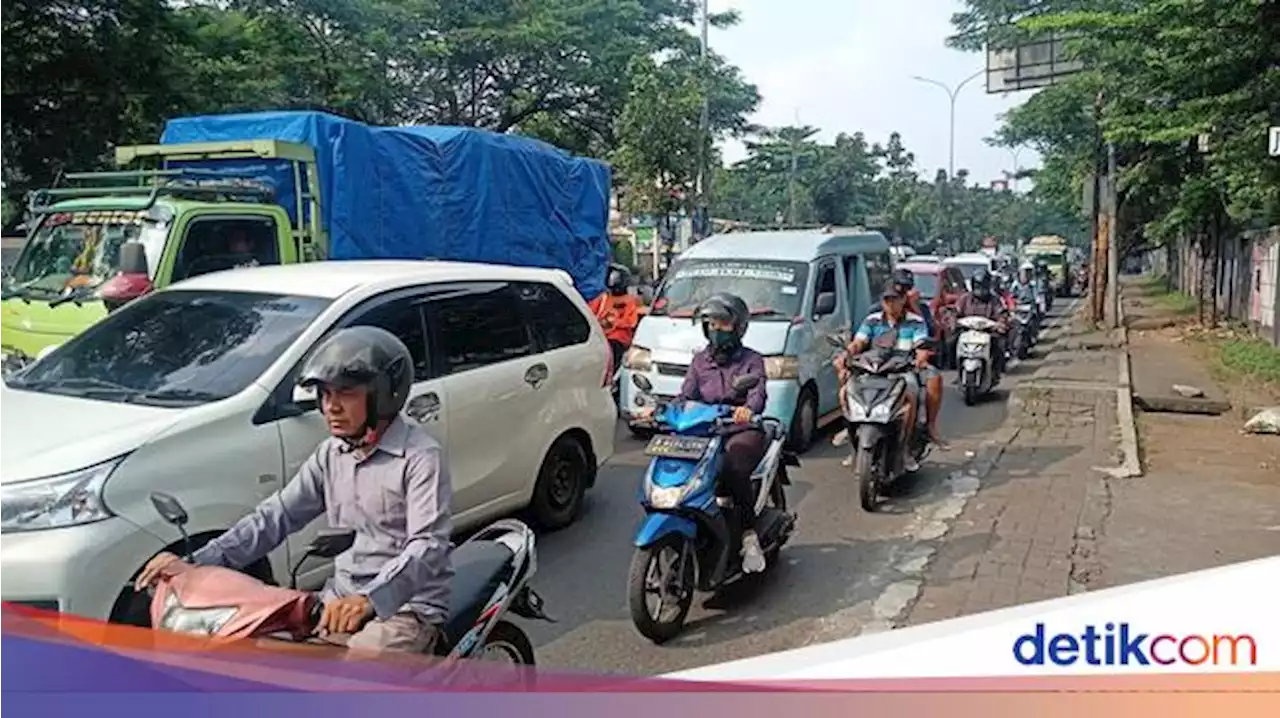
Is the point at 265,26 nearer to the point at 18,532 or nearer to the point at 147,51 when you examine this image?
the point at 147,51

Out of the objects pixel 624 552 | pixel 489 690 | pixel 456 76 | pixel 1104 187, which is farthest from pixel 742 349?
pixel 456 76

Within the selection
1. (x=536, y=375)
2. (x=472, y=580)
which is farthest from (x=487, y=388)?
(x=472, y=580)

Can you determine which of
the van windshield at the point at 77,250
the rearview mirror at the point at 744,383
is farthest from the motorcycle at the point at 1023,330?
the van windshield at the point at 77,250

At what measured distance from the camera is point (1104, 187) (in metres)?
22.5

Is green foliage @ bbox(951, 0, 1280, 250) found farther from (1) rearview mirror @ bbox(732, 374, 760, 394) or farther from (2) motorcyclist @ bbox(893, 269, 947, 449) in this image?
(1) rearview mirror @ bbox(732, 374, 760, 394)

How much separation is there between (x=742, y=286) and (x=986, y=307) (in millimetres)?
5240

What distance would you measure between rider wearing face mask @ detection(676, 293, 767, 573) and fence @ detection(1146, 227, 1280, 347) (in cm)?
1380

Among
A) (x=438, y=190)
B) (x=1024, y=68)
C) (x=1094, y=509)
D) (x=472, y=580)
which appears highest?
(x=1024, y=68)

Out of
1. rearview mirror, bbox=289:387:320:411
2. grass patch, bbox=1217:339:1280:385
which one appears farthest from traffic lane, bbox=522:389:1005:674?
grass patch, bbox=1217:339:1280:385

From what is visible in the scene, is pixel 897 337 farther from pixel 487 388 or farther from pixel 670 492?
pixel 670 492

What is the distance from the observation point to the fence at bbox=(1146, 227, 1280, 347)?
60.2ft

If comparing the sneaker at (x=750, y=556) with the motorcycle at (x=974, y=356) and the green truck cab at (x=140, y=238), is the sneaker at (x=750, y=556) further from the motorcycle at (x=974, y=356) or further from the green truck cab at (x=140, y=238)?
the motorcycle at (x=974, y=356)

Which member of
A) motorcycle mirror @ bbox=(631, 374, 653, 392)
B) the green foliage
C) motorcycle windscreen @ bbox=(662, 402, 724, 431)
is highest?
the green foliage

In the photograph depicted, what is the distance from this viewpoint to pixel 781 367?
356 inches
